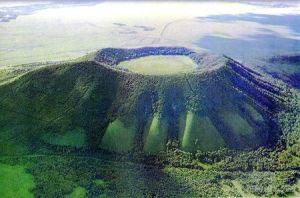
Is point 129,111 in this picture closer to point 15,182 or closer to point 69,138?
point 69,138

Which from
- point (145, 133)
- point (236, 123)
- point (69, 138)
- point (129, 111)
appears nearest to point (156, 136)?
point (145, 133)

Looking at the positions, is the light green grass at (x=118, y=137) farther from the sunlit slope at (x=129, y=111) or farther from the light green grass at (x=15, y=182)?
the light green grass at (x=15, y=182)

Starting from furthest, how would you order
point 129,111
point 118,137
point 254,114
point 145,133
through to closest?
1. point 254,114
2. point 129,111
3. point 145,133
4. point 118,137

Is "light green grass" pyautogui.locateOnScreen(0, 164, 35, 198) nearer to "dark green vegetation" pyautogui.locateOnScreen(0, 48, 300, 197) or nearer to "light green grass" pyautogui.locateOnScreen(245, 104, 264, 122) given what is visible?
"dark green vegetation" pyautogui.locateOnScreen(0, 48, 300, 197)

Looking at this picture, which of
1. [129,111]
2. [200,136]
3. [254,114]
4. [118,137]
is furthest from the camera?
[254,114]

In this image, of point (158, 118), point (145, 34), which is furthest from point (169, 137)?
point (145, 34)
